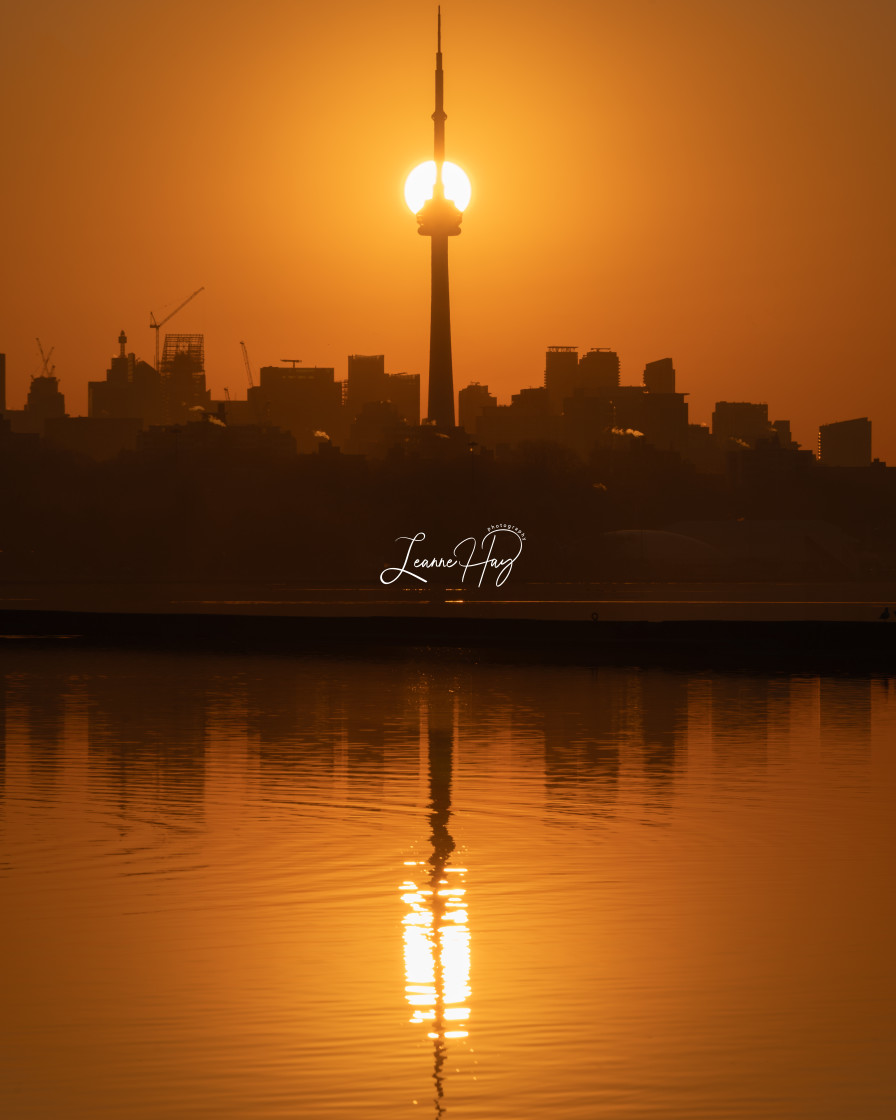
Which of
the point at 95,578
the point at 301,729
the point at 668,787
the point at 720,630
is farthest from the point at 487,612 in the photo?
the point at 95,578

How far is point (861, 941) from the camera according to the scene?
12172mm

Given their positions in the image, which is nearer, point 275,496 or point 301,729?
point 301,729

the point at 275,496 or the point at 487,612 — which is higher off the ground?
the point at 275,496

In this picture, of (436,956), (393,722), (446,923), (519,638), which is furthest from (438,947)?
(519,638)

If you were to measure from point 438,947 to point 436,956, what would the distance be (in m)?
0.27

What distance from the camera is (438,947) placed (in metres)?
11.9

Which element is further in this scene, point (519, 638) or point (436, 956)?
point (519, 638)

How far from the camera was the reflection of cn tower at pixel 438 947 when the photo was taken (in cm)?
993

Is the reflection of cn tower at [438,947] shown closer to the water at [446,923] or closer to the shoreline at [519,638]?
the water at [446,923]

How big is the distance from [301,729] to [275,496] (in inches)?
6215

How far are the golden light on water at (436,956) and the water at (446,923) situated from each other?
0.04 metres

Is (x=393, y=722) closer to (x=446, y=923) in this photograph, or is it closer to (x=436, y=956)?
(x=446, y=923)

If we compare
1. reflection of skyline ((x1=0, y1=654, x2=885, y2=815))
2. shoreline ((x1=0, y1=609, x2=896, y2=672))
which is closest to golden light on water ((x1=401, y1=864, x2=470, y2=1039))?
reflection of skyline ((x1=0, y1=654, x2=885, y2=815))

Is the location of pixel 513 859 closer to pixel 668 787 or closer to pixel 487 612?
pixel 668 787
